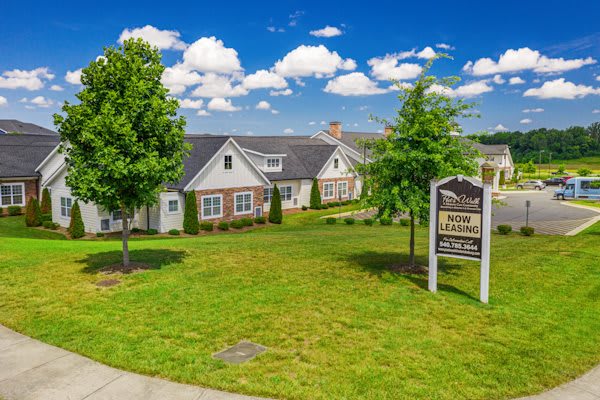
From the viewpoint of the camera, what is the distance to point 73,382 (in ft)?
24.1

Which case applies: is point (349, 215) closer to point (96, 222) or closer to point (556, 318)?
point (96, 222)

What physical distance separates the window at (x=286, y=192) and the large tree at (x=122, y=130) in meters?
27.9

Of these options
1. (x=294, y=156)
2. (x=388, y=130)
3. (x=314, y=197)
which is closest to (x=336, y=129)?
(x=388, y=130)

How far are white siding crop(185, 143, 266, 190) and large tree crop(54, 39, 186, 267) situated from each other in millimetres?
17568

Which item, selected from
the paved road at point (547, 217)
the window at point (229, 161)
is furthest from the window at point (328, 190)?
the paved road at point (547, 217)

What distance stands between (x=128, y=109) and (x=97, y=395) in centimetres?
847

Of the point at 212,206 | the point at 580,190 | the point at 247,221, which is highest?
the point at 580,190

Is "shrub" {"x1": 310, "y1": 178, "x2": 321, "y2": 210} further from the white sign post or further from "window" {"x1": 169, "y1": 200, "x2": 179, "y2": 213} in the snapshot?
the white sign post

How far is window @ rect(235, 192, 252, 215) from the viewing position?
34531mm

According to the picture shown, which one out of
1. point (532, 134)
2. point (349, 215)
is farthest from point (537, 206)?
point (532, 134)

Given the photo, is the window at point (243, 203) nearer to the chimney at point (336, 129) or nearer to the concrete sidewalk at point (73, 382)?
the concrete sidewalk at point (73, 382)

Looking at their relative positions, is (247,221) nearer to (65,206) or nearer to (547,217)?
(65,206)

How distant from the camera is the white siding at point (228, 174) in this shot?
105 ft

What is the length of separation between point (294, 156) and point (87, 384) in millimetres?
40021
